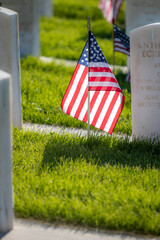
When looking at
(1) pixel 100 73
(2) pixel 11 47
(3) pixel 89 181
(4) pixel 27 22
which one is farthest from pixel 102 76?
(4) pixel 27 22

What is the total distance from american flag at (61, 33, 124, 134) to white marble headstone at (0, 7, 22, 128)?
35.6 inches

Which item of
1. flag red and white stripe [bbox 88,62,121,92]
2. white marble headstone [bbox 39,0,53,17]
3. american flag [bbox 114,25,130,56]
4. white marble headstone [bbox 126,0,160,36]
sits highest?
white marble headstone [bbox 39,0,53,17]

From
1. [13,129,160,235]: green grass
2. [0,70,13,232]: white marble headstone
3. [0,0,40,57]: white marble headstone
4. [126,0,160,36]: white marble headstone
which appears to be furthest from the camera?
[0,0,40,57]: white marble headstone

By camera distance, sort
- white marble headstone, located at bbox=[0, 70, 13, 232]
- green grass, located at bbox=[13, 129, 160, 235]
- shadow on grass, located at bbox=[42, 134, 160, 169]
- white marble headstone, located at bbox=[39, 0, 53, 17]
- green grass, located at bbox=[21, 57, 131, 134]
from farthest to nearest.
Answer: white marble headstone, located at bbox=[39, 0, 53, 17] → green grass, located at bbox=[21, 57, 131, 134] → shadow on grass, located at bbox=[42, 134, 160, 169] → green grass, located at bbox=[13, 129, 160, 235] → white marble headstone, located at bbox=[0, 70, 13, 232]

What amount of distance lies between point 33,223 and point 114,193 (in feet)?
2.57

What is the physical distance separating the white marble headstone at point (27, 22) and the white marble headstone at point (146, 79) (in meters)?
5.27

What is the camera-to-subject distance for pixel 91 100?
567 cm

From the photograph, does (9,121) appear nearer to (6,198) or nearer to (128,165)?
(6,198)

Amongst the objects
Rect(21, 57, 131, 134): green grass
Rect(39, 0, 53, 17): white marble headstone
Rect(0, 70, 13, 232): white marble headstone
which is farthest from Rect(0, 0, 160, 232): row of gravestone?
Rect(39, 0, 53, 17): white marble headstone

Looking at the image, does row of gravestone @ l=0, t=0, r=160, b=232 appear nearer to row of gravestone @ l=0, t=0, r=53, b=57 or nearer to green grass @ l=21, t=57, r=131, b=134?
green grass @ l=21, t=57, r=131, b=134

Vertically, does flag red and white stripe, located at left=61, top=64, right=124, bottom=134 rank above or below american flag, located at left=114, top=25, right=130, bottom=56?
below

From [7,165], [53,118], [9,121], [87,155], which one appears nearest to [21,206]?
[7,165]

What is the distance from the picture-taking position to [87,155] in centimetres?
520

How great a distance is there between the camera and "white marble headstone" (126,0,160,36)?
9000 mm
